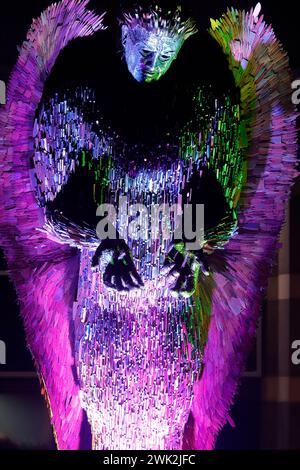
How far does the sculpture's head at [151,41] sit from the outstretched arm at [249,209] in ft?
0.34

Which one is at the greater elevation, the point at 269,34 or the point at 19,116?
the point at 269,34

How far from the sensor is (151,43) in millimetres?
1438

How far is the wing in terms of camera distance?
4.88ft

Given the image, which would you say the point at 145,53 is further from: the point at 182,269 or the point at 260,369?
the point at 260,369

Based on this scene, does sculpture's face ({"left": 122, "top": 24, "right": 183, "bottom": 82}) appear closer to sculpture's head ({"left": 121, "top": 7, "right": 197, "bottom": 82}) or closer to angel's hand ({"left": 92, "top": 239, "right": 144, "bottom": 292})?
sculpture's head ({"left": 121, "top": 7, "right": 197, "bottom": 82})

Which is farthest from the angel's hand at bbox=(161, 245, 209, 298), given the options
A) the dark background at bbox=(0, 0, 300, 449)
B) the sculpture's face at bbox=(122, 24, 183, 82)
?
the sculpture's face at bbox=(122, 24, 183, 82)

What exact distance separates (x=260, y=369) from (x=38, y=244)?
584 mm

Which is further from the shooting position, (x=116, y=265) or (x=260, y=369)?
(x=260, y=369)

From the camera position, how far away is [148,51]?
1441 mm

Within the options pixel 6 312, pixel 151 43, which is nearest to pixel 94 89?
pixel 151 43

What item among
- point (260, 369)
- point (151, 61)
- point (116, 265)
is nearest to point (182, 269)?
point (116, 265)

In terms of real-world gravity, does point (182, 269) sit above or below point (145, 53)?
below

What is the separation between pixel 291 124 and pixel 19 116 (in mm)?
611
